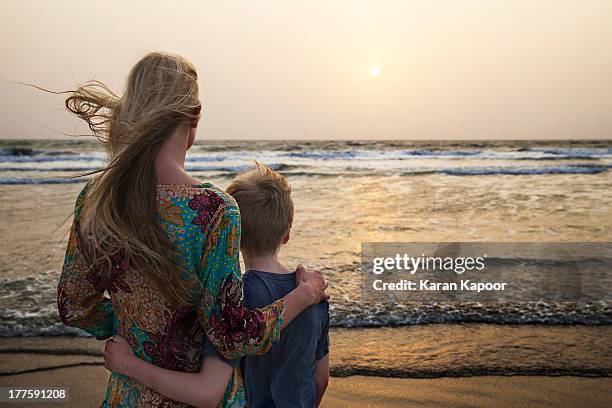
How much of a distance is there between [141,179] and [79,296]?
372 millimetres

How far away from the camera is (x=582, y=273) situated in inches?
214

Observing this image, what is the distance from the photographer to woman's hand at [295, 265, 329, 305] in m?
1.44

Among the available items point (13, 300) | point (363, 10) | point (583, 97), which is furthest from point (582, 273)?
point (583, 97)

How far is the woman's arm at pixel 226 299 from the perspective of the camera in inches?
47.4

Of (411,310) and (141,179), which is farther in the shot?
(411,310)

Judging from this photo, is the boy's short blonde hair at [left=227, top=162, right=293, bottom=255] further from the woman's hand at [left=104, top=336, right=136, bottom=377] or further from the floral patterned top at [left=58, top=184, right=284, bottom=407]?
the woman's hand at [left=104, top=336, right=136, bottom=377]

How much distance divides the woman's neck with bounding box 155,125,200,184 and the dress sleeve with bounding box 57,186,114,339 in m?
0.21

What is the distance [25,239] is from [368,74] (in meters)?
10.1

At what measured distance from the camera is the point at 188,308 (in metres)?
1.29

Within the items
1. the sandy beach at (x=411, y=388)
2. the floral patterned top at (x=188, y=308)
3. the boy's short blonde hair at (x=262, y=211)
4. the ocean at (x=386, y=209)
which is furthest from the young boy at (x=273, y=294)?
the sandy beach at (x=411, y=388)

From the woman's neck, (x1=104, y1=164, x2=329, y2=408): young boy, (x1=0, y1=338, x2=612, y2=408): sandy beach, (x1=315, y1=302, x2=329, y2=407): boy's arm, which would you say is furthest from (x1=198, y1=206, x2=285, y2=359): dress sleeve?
(x1=0, y1=338, x2=612, y2=408): sandy beach

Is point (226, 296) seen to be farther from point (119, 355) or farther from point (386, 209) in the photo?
point (386, 209)

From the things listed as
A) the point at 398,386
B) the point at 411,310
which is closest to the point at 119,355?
the point at 398,386

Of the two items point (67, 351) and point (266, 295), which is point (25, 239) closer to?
point (67, 351)
